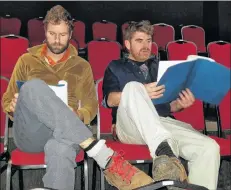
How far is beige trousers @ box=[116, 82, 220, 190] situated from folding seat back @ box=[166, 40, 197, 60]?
5.49 ft

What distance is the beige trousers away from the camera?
1700mm

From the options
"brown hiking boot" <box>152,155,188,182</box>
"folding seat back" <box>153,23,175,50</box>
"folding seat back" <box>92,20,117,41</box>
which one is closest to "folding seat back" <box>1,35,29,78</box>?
"brown hiking boot" <box>152,155,188,182</box>

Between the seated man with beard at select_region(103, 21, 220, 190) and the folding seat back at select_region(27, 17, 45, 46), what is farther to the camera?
the folding seat back at select_region(27, 17, 45, 46)

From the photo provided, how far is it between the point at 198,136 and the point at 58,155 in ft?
2.24

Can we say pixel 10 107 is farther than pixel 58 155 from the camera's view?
Yes

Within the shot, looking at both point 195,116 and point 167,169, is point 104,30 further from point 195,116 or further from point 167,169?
point 167,169

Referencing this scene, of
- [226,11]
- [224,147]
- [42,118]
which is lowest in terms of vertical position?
[224,147]

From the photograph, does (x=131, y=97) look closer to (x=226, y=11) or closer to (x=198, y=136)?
(x=198, y=136)

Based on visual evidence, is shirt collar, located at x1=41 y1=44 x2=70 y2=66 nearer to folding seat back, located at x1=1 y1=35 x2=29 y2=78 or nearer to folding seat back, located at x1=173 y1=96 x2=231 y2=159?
folding seat back, located at x1=173 y1=96 x2=231 y2=159

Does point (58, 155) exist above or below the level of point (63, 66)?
below

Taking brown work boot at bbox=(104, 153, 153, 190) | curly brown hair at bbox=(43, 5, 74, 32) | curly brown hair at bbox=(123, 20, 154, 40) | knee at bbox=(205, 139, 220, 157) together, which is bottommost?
brown work boot at bbox=(104, 153, 153, 190)

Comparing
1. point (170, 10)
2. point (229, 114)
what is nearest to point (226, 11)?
point (170, 10)

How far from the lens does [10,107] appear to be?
6.24 feet

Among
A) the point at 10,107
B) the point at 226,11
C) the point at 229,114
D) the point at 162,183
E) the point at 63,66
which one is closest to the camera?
the point at 162,183
